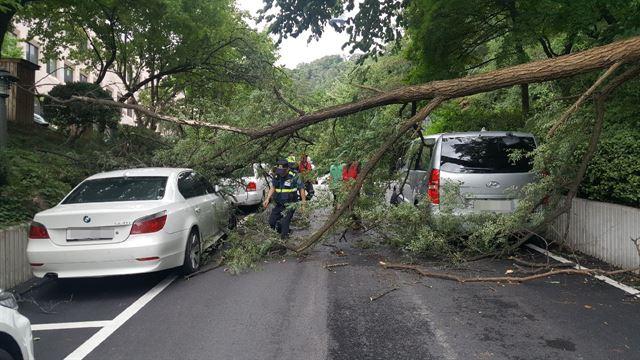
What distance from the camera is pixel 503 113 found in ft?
42.3

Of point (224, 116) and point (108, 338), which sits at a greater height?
point (224, 116)

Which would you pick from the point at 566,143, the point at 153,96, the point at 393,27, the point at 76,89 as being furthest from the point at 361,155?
the point at 153,96

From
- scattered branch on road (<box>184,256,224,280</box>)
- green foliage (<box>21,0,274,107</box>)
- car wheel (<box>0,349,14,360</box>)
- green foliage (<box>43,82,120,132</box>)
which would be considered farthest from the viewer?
green foliage (<box>21,0,274,107</box>)

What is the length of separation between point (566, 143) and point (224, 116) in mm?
5270

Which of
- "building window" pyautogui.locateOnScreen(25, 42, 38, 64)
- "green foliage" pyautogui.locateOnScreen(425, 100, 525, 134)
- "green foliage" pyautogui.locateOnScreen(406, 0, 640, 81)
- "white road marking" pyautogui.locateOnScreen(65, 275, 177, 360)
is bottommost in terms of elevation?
"white road marking" pyautogui.locateOnScreen(65, 275, 177, 360)

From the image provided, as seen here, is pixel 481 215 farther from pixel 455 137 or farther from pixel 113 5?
pixel 113 5

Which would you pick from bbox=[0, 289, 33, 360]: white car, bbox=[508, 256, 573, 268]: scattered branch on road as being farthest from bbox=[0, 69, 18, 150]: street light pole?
bbox=[508, 256, 573, 268]: scattered branch on road

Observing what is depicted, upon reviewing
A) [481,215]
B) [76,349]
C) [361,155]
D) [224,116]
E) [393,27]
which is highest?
[393,27]

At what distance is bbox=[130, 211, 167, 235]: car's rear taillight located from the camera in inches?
231

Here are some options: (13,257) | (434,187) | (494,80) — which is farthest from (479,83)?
(13,257)

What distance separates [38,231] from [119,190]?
1134 mm

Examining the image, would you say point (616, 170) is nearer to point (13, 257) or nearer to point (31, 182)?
point (13, 257)

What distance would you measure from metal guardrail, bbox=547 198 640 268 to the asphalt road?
0.87m

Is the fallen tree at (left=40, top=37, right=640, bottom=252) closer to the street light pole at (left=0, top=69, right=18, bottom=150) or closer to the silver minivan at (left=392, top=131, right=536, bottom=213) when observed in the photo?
the silver minivan at (left=392, top=131, right=536, bottom=213)
